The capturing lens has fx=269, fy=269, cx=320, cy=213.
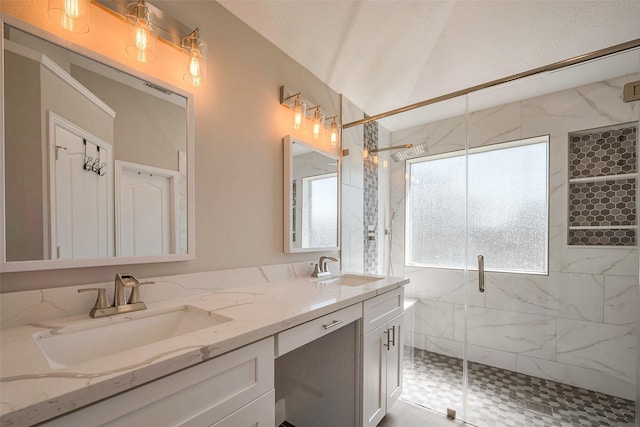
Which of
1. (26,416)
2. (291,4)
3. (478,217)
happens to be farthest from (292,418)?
(291,4)

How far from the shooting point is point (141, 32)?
110 centimetres

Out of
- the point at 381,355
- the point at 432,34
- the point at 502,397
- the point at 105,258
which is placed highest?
the point at 432,34

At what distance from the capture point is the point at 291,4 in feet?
4.98

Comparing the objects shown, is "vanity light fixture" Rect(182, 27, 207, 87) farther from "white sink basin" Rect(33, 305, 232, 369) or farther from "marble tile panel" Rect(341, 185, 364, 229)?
"marble tile panel" Rect(341, 185, 364, 229)

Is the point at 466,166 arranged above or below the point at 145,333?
above

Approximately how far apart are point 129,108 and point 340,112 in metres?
1.62

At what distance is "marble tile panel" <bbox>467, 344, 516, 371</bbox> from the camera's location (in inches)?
89.1

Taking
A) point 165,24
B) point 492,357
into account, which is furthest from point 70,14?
point 492,357

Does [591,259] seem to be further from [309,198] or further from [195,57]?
[195,57]

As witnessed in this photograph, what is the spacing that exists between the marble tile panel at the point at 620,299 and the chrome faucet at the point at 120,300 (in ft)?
9.09

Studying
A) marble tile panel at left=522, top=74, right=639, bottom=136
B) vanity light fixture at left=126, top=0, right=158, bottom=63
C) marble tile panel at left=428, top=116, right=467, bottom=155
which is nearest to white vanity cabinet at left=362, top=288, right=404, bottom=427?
marble tile panel at left=428, top=116, right=467, bottom=155

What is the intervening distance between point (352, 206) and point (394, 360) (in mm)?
1211

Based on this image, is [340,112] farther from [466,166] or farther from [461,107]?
[466,166]

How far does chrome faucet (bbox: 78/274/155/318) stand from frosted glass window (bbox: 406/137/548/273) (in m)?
2.08
